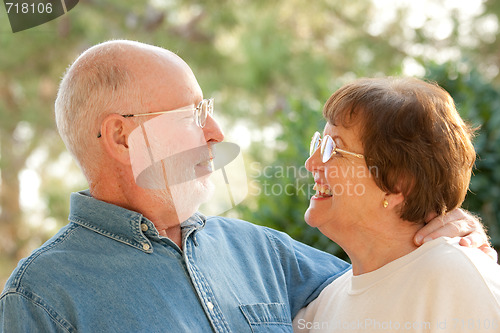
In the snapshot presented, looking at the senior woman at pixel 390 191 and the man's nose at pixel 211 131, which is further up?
the man's nose at pixel 211 131

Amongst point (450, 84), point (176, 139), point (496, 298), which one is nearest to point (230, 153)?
point (176, 139)

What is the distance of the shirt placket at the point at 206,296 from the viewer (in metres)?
1.65

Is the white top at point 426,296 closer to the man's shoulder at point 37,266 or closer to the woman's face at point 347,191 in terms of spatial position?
the woman's face at point 347,191

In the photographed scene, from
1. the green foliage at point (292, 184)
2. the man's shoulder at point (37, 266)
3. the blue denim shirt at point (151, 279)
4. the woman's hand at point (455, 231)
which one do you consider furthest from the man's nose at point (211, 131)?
the green foliage at point (292, 184)

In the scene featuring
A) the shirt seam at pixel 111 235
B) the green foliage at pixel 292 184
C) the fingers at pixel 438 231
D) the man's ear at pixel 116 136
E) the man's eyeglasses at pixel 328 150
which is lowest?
the green foliage at pixel 292 184

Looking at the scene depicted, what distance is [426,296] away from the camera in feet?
5.21

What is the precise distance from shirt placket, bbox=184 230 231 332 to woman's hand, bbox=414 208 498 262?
0.56 m

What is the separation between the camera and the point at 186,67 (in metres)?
1.85

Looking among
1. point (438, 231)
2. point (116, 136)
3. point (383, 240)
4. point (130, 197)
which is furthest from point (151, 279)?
point (438, 231)

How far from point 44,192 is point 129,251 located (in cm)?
463

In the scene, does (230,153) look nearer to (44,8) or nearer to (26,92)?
(44,8)

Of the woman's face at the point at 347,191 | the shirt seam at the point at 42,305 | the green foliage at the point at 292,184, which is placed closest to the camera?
the shirt seam at the point at 42,305

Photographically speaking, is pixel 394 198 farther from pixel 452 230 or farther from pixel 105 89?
pixel 105 89

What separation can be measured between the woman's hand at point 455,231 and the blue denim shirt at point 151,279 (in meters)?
0.41
